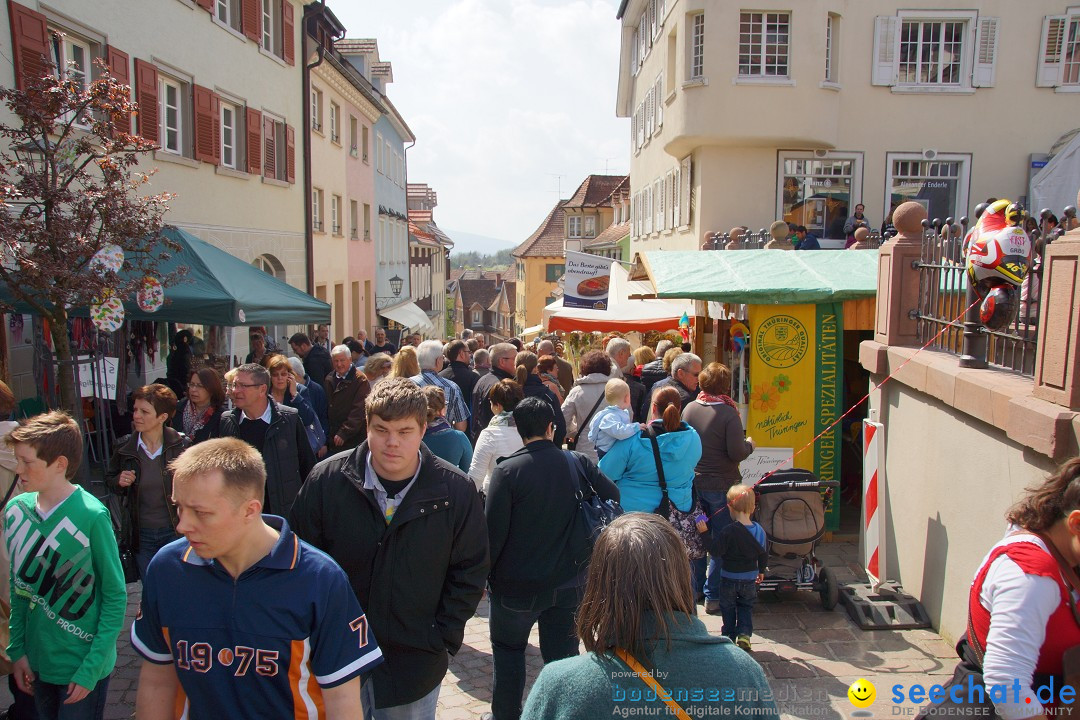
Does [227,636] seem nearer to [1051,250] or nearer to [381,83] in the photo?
[1051,250]

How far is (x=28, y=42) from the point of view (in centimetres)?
891

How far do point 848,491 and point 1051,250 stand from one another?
6411 millimetres

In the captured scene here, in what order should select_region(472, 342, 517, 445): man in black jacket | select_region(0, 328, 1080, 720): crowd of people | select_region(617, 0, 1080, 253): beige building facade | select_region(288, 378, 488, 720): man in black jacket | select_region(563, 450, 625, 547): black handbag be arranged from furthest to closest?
select_region(617, 0, 1080, 253): beige building facade → select_region(472, 342, 517, 445): man in black jacket → select_region(563, 450, 625, 547): black handbag → select_region(288, 378, 488, 720): man in black jacket → select_region(0, 328, 1080, 720): crowd of people

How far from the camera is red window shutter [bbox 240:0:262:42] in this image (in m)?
15.8

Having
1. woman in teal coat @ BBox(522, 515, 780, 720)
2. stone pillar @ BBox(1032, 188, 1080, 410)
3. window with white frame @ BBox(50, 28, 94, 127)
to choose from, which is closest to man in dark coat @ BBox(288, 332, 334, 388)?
window with white frame @ BBox(50, 28, 94, 127)

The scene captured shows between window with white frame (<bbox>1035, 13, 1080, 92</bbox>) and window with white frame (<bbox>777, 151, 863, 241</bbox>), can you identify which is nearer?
window with white frame (<bbox>1035, 13, 1080, 92</bbox>)

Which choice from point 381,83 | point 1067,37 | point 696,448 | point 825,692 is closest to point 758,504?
point 696,448

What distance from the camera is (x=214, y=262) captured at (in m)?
9.96

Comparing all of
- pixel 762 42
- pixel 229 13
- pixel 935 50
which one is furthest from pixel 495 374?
pixel 935 50

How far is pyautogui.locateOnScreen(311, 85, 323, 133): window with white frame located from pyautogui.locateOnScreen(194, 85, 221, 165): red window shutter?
23.0 feet

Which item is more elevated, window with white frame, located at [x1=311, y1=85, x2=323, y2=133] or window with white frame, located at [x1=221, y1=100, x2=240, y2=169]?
window with white frame, located at [x1=311, y1=85, x2=323, y2=133]

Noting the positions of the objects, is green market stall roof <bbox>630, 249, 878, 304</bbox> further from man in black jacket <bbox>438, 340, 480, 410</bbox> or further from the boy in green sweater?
the boy in green sweater

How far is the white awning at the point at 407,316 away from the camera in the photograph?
99.1 feet

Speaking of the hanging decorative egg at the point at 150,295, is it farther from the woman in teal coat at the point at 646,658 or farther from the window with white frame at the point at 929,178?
the window with white frame at the point at 929,178
